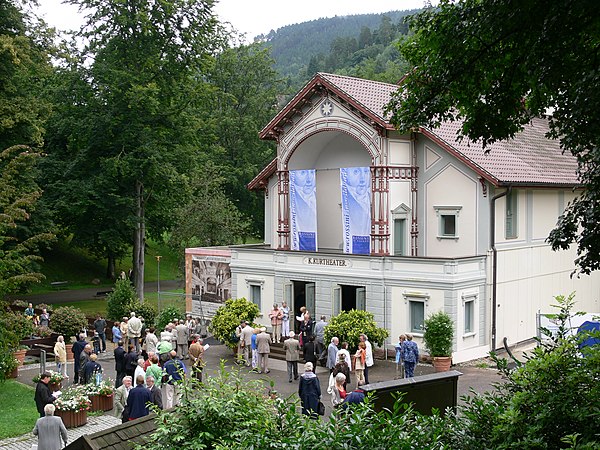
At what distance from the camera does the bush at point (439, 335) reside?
2484cm

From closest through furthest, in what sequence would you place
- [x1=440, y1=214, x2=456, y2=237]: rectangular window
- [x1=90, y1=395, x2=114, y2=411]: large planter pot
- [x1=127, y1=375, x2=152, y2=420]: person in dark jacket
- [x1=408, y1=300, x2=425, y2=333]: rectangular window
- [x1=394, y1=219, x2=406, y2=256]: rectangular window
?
[x1=127, y1=375, x2=152, y2=420]: person in dark jacket → [x1=90, y1=395, x2=114, y2=411]: large planter pot → [x1=408, y1=300, x2=425, y2=333]: rectangular window → [x1=440, y1=214, x2=456, y2=237]: rectangular window → [x1=394, y1=219, x2=406, y2=256]: rectangular window

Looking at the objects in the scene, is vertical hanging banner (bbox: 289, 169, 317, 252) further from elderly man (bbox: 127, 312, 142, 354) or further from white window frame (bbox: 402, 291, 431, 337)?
elderly man (bbox: 127, 312, 142, 354)

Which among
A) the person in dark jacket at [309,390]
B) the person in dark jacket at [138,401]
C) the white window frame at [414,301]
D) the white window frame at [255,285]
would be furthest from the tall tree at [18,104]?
the person in dark jacket at [309,390]

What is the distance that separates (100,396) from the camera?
1953 centimetres

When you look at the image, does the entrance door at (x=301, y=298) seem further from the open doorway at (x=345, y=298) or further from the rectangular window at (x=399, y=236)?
the rectangular window at (x=399, y=236)

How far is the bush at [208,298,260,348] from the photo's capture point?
27062 mm

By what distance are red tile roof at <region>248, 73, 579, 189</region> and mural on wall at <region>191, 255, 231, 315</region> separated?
4.51m

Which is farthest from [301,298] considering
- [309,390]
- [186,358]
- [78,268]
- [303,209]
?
[78,268]

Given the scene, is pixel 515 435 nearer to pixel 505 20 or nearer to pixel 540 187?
pixel 505 20

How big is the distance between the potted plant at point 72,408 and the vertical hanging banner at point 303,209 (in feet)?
46.1

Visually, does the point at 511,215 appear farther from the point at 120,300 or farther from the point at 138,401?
the point at 138,401

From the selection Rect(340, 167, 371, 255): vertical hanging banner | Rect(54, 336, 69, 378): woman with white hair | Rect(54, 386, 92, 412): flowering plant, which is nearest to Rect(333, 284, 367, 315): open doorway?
Rect(340, 167, 371, 255): vertical hanging banner

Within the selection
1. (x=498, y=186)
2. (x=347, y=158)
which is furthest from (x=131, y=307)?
(x=498, y=186)

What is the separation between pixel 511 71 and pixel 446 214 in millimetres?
17637
